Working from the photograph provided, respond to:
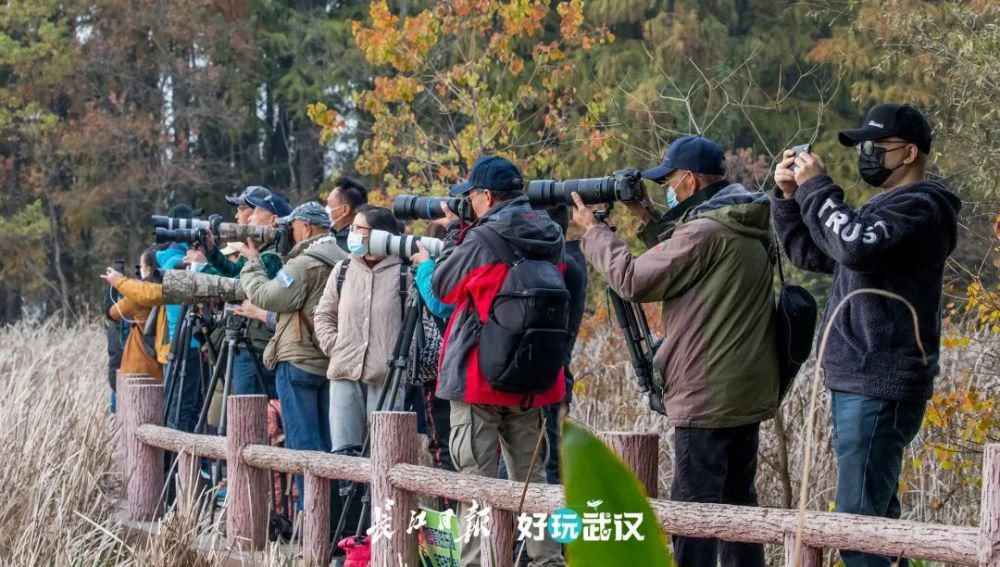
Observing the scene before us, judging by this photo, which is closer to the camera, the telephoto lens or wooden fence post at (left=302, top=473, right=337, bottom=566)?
wooden fence post at (left=302, top=473, right=337, bottom=566)

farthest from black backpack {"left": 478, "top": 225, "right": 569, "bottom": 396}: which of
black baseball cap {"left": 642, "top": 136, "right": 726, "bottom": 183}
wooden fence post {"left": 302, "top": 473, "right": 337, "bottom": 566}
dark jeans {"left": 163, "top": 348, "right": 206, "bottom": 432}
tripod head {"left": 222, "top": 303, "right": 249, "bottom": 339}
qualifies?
dark jeans {"left": 163, "top": 348, "right": 206, "bottom": 432}

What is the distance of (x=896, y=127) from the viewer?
3934mm

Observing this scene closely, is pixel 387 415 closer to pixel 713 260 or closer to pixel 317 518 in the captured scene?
pixel 317 518

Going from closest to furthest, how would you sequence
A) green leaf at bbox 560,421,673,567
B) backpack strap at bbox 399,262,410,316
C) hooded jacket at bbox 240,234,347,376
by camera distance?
1. green leaf at bbox 560,421,673,567
2. backpack strap at bbox 399,262,410,316
3. hooded jacket at bbox 240,234,347,376

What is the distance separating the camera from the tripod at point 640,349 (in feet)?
14.9

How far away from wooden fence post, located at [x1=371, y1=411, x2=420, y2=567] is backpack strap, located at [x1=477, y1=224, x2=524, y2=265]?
696mm

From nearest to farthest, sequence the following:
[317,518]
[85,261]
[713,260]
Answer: [713,260] < [317,518] < [85,261]

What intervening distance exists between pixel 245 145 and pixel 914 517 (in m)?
21.4

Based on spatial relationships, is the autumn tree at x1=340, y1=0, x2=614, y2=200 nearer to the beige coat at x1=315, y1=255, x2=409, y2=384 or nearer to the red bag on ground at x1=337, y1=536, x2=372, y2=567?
the beige coat at x1=315, y1=255, x2=409, y2=384

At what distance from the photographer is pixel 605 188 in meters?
4.66

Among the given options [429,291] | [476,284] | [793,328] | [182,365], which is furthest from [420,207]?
[182,365]

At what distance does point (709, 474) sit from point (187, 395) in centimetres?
492

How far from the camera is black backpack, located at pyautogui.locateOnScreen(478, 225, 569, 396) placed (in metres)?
5.00

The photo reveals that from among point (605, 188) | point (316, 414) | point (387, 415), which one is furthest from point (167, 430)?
point (605, 188)
